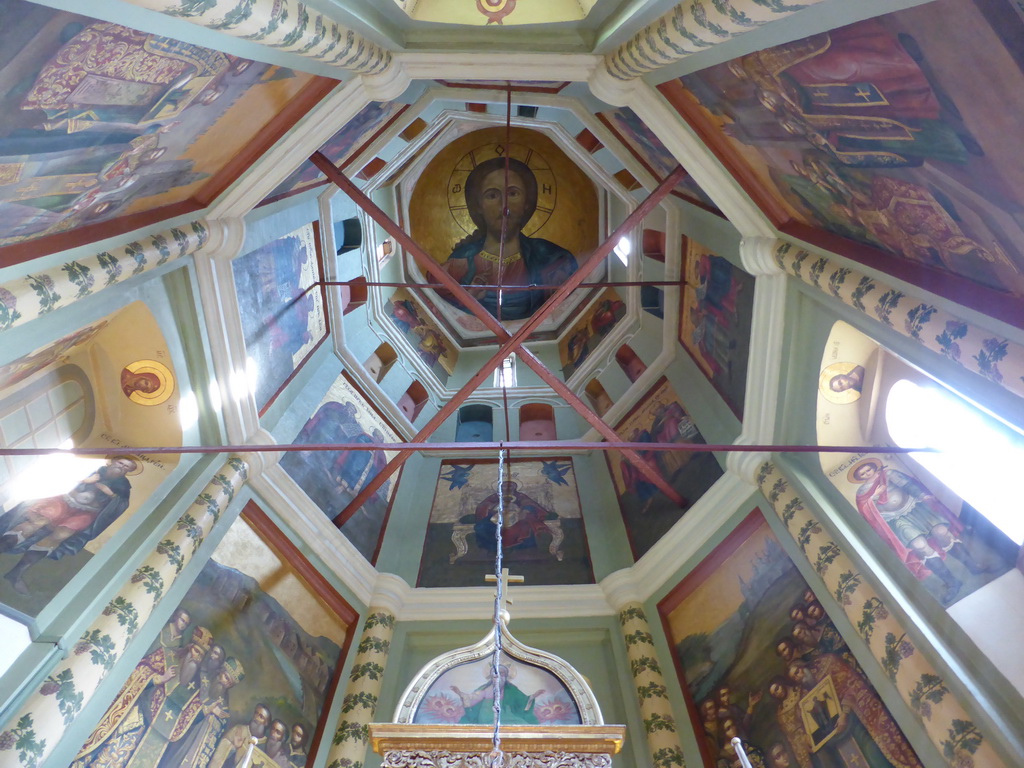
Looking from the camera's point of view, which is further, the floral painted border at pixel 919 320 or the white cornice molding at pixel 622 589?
the white cornice molding at pixel 622 589

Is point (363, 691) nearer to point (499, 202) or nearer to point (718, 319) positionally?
point (718, 319)

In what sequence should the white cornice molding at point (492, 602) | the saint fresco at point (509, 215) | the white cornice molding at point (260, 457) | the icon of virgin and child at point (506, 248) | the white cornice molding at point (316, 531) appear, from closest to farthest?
the white cornice molding at point (260, 457) → the white cornice molding at point (316, 531) → the white cornice molding at point (492, 602) → the saint fresco at point (509, 215) → the icon of virgin and child at point (506, 248)

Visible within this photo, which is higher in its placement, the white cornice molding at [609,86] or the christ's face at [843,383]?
the white cornice molding at [609,86]

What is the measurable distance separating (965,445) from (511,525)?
6.32 meters

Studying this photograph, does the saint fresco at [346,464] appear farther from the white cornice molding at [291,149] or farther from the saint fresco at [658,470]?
the saint fresco at [658,470]

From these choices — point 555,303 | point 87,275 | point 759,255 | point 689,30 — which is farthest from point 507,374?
point 689,30

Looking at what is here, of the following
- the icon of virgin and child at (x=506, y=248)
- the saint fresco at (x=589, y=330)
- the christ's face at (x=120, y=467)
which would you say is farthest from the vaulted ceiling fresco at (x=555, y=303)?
the icon of virgin and child at (x=506, y=248)

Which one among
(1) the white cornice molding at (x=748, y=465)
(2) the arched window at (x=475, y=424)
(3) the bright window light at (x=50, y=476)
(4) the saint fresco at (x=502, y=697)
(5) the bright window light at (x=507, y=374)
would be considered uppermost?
(5) the bright window light at (x=507, y=374)

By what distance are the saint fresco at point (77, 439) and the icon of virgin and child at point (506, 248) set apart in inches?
400

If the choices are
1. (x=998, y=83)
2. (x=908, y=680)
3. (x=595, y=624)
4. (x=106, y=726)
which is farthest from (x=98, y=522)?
(x=998, y=83)

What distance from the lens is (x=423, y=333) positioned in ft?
50.1

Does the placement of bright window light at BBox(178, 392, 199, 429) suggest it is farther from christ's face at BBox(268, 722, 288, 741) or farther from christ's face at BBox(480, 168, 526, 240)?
christ's face at BBox(480, 168, 526, 240)

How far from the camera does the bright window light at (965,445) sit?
5.39m

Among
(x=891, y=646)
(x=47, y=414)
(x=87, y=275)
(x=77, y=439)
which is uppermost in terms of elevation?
(x=77, y=439)
